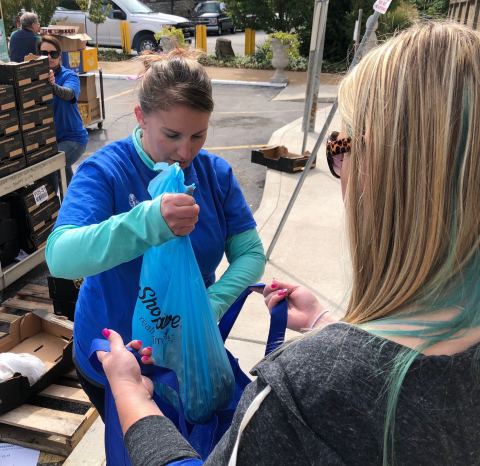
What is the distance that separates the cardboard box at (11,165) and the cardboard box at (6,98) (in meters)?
0.36

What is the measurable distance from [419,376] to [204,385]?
0.80 metres

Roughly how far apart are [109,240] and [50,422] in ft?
5.10

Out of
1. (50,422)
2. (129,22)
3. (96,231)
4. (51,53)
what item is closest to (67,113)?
(51,53)

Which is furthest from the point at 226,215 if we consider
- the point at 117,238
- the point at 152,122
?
the point at 117,238

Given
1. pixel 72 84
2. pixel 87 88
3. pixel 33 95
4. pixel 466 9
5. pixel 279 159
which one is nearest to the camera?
pixel 33 95

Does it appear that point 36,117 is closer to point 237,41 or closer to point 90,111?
point 90,111

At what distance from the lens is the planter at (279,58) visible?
1329 centimetres

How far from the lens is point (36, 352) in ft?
9.82

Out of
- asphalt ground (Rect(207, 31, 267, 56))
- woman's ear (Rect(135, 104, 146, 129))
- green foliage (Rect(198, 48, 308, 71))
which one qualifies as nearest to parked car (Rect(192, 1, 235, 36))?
asphalt ground (Rect(207, 31, 267, 56))

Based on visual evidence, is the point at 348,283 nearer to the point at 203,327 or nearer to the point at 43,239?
the point at 203,327

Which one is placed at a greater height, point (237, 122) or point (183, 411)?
point (183, 411)

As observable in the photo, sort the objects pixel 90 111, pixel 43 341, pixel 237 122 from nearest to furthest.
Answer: pixel 43 341 < pixel 90 111 < pixel 237 122

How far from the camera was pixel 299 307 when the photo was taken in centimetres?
134

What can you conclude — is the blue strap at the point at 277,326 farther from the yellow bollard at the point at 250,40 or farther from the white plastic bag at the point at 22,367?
the yellow bollard at the point at 250,40
